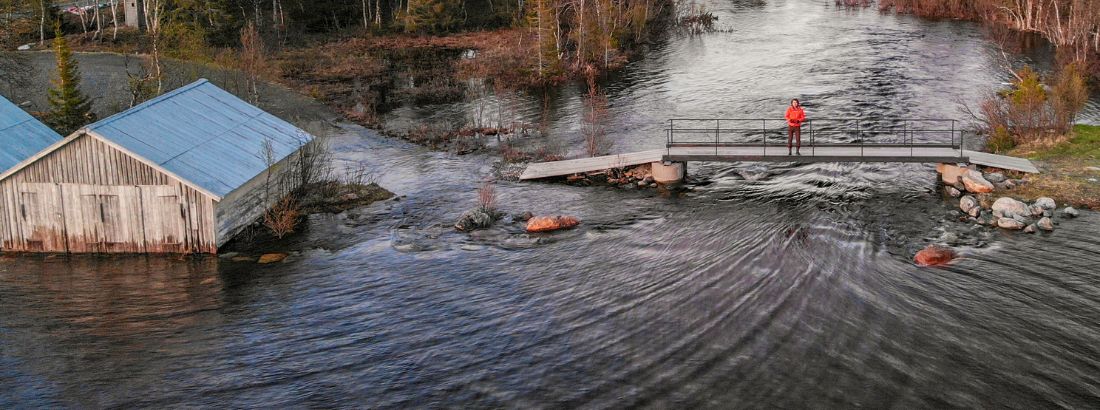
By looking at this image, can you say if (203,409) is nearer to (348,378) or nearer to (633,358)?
(348,378)

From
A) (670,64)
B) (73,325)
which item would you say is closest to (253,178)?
(73,325)

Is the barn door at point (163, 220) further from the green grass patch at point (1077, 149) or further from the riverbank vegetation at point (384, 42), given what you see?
the green grass patch at point (1077, 149)

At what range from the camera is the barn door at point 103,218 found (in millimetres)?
30531

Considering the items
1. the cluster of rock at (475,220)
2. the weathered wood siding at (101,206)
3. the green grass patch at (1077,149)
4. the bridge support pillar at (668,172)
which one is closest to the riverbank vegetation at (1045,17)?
the green grass patch at (1077,149)

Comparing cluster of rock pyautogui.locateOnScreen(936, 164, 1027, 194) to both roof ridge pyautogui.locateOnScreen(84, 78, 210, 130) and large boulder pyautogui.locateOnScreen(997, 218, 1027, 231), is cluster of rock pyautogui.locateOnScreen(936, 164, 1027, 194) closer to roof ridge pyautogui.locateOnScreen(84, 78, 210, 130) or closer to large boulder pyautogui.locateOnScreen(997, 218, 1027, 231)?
large boulder pyautogui.locateOnScreen(997, 218, 1027, 231)

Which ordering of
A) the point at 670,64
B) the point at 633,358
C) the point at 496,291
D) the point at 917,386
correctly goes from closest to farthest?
1. the point at 917,386
2. the point at 633,358
3. the point at 496,291
4. the point at 670,64

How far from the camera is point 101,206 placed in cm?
3078

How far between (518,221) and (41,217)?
49.3 ft

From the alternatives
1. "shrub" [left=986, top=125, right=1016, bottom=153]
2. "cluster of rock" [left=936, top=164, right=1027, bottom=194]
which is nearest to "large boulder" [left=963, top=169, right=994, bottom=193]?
"cluster of rock" [left=936, top=164, right=1027, bottom=194]

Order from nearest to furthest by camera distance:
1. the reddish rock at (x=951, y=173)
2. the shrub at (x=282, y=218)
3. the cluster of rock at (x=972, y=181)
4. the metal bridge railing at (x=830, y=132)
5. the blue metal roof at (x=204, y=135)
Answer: the blue metal roof at (x=204, y=135), the shrub at (x=282, y=218), the cluster of rock at (x=972, y=181), the reddish rock at (x=951, y=173), the metal bridge railing at (x=830, y=132)

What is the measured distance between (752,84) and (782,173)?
811 inches

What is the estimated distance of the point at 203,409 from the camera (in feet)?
71.8

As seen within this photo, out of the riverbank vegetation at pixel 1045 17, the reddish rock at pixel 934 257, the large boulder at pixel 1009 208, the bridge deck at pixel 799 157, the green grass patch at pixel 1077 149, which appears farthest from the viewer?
the riverbank vegetation at pixel 1045 17

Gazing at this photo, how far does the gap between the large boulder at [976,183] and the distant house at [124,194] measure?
2435cm
